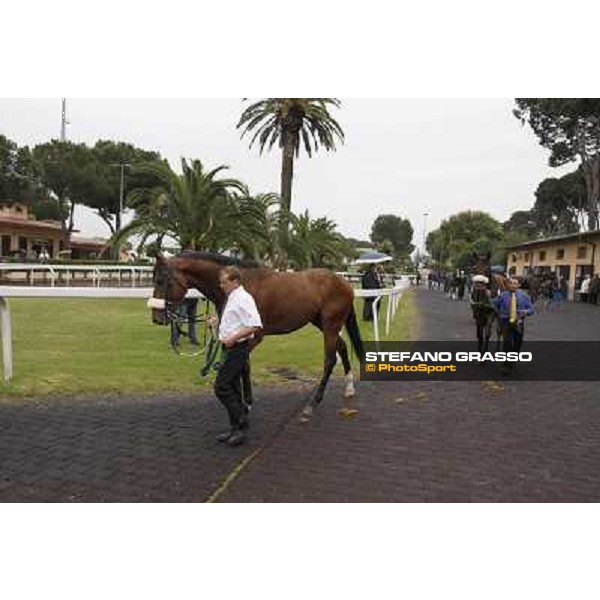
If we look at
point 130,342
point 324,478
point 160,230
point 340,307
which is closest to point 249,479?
point 324,478

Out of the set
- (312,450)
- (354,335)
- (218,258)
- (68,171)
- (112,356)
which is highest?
(68,171)

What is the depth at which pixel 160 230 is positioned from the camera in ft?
54.4

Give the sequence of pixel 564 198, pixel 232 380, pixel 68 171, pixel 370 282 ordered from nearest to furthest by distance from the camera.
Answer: pixel 232 380 < pixel 370 282 < pixel 68 171 < pixel 564 198

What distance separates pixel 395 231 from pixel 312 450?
359ft

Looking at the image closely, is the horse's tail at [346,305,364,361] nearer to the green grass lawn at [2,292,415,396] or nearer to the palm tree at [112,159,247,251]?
the green grass lawn at [2,292,415,396]

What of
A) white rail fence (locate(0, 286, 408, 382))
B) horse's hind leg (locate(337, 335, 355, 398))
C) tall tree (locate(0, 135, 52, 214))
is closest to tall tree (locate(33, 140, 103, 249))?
tall tree (locate(0, 135, 52, 214))

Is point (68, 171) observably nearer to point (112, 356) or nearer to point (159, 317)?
point (112, 356)

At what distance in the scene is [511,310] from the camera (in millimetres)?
7863

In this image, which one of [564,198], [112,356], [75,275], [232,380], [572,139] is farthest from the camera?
[564,198]

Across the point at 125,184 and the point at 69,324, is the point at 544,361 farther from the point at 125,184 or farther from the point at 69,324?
the point at 125,184

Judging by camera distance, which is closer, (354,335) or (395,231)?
(354,335)

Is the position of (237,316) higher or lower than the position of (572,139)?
lower

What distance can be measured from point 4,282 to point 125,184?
30891mm

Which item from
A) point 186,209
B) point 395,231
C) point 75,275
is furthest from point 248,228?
point 395,231
